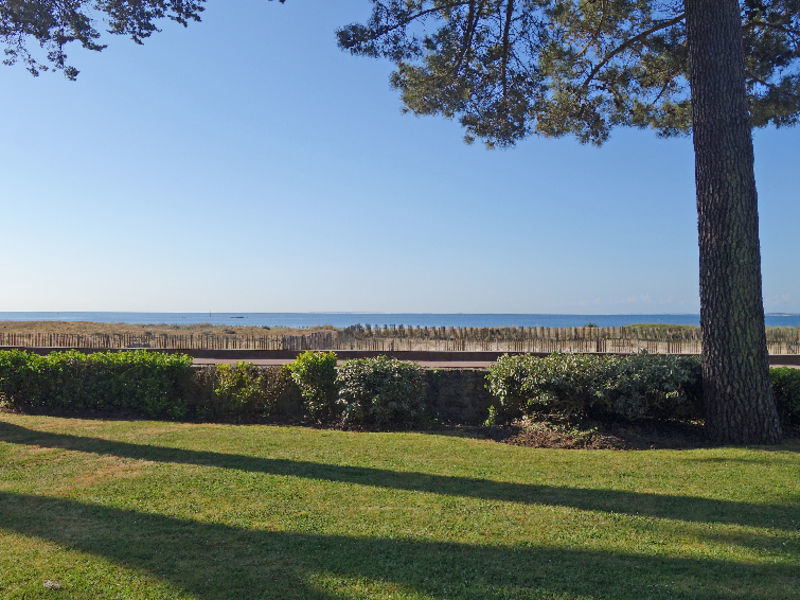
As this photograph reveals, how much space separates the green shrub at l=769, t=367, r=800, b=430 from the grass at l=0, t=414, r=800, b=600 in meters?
1.75

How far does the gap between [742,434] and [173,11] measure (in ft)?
35.2

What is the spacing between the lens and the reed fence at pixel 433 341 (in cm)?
2173

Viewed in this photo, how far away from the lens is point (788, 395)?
8.77 m

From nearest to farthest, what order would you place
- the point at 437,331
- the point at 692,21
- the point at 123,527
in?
the point at 123,527 < the point at 692,21 < the point at 437,331

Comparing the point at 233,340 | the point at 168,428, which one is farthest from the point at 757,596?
the point at 233,340

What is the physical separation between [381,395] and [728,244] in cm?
539

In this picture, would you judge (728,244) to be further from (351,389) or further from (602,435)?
(351,389)

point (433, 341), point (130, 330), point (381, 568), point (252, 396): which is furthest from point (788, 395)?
point (130, 330)

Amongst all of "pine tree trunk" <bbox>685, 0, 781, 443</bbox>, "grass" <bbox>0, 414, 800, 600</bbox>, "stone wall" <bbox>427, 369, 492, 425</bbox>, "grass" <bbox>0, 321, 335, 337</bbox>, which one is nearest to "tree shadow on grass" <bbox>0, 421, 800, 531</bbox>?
"grass" <bbox>0, 414, 800, 600</bbox>

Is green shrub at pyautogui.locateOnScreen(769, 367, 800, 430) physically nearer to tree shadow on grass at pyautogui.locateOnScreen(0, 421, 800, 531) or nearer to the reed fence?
tree shadow on grass at pyautogui.locateOnScreen(0, 421, 800, 531)

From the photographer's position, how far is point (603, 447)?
786cm

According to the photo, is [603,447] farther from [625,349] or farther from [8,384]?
[625,349]

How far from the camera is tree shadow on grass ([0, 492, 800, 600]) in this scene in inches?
140

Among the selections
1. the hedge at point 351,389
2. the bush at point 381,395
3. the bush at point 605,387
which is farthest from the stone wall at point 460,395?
the bush at point 605,387
